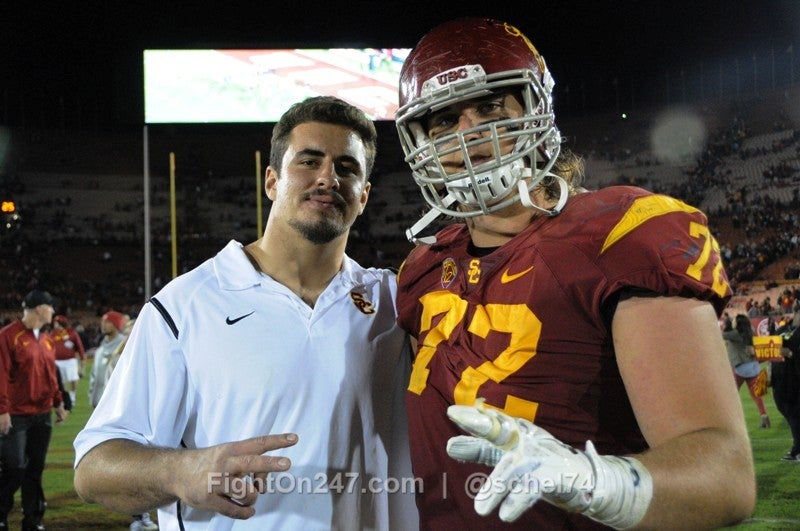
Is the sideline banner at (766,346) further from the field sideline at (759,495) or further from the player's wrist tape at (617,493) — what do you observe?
the player's wrist tape at (617,493)

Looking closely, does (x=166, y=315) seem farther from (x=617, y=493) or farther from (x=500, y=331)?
(x=617, y=493)

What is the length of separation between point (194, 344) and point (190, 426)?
0.75ft

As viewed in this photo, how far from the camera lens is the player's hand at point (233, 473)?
5.24 ft

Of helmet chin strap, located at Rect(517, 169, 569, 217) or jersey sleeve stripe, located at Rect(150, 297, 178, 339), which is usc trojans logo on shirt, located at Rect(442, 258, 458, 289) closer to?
helmet chin strap, located at Rect(517, 169, 569, 217)

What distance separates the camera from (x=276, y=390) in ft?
6.86

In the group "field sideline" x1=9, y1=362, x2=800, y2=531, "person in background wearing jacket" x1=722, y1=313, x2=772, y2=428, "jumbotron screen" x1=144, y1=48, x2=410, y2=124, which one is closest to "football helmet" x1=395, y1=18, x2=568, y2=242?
"field sideline" x1=9, y1=362, x2=800, y2=531

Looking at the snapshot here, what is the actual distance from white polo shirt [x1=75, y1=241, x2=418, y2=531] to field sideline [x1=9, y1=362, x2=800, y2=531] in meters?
4.51

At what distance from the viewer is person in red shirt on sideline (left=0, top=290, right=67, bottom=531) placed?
624 cm

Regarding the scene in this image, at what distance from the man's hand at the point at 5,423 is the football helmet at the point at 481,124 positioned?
5.47 meters

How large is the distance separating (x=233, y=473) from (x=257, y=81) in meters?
17.5

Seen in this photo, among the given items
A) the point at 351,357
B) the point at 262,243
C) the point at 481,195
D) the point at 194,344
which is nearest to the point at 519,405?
the point at 481,195

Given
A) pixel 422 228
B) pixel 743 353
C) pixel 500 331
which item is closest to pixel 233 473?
pixel 500 331

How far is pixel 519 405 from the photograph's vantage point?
5.39ft

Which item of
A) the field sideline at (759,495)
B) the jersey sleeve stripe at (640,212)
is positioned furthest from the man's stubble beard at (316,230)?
the field sideline at (759,495)
